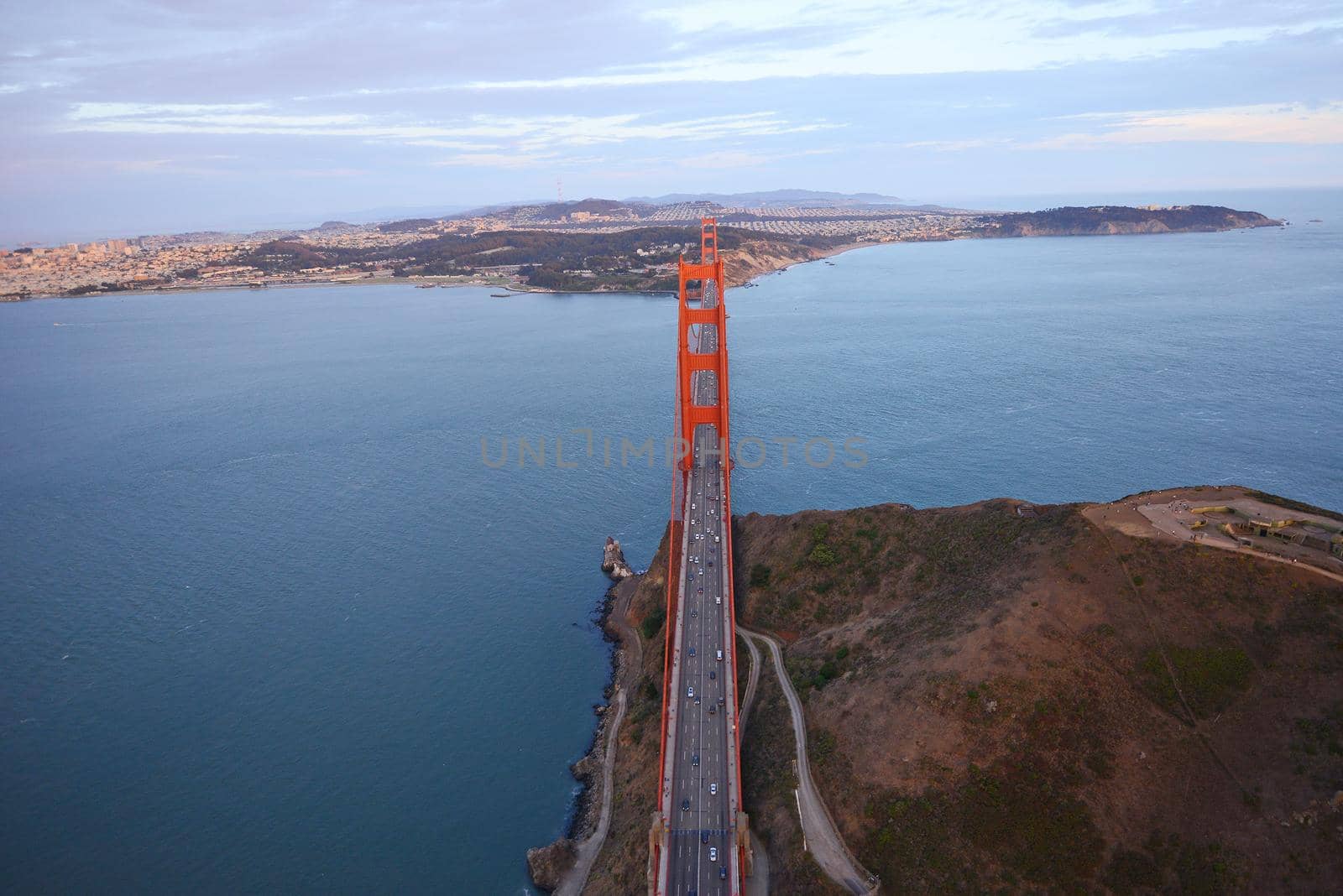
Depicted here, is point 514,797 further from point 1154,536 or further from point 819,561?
point 1154,536

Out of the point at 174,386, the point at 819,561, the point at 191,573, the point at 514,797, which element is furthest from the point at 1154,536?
the point at 174,386

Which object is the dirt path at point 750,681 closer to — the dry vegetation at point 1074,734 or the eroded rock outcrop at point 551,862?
the dry vegetation at point 1074,734

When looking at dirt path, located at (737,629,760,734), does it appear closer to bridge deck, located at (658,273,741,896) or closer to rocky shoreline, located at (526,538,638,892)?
bridge deck, located at (658,273,741,896)

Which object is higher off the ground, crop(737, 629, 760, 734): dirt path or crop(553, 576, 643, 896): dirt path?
crop(737, 629, 760, 734): dirt path

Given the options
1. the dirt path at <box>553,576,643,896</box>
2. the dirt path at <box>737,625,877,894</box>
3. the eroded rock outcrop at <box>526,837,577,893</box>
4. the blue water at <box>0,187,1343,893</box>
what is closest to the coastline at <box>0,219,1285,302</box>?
the blue water at <box>0,187,1343,893</box>

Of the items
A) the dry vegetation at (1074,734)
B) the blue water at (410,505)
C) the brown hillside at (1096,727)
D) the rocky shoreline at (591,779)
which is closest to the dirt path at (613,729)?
the rocky shoreline at (591,779)

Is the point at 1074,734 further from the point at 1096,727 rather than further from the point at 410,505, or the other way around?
the point at 410,505

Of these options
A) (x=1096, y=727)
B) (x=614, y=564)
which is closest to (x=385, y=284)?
(x=614, y=564)
